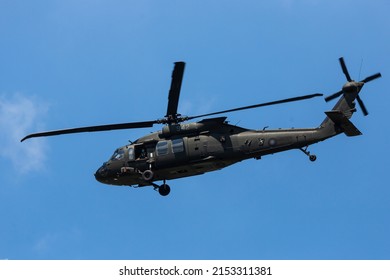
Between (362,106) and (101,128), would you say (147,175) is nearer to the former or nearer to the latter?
(101,128)

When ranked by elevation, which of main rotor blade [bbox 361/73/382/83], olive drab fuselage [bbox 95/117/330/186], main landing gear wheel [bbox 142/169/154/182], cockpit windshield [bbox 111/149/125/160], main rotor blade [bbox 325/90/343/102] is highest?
main rotor blade [bbox 361/73/382/83]

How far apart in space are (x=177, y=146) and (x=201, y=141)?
1503 millimetres

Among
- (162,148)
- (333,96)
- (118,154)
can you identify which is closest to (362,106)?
(333,96)

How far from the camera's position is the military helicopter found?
40000 millimetres

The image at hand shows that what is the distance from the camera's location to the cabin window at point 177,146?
41.8m

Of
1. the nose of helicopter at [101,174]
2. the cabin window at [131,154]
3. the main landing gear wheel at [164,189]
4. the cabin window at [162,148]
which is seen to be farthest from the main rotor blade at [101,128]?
the main landing gear wheel at [164,189]

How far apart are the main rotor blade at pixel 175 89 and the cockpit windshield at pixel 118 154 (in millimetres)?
4279

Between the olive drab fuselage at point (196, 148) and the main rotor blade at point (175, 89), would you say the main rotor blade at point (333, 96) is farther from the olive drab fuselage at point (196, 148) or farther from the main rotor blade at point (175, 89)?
the main rotor blade at point (175, 89)

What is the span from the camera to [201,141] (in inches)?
1638

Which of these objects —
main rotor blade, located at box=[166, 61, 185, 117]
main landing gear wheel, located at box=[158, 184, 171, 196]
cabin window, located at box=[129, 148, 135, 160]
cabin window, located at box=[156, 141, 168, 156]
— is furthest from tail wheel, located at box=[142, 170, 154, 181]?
main rotor blade, located at box=[166, 61, 185, 117]

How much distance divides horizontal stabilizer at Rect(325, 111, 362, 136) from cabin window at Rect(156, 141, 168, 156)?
986 cm

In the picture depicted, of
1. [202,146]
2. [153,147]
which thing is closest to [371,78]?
[202,146]

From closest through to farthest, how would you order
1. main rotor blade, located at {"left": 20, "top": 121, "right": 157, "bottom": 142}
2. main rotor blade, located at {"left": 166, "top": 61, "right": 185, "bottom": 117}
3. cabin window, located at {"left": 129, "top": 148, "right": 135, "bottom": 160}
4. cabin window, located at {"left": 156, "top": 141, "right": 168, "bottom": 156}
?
main rotor blade, located at {"left": 166, "top": 61, "right": 185, "bottom": 117} → main rotor blade, located at {"left": 20, "top": 121, "right": 157, "bottom": 142} → cabin window, located at {"left": 156, "top": 141, "right": 168, "bottom": 156} → cabin window, located at {"left": 129, "top": 148, "right": 135, "bottom": 160}

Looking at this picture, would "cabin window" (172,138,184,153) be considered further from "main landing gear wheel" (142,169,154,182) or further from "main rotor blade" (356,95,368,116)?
"main rotor blade" (356,95,368,116)
